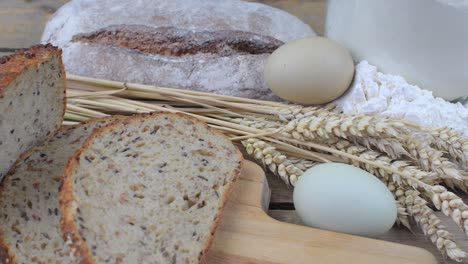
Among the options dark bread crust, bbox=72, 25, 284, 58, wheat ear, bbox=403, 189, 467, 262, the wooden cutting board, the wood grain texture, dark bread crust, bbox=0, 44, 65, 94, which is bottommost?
the wood grain texture

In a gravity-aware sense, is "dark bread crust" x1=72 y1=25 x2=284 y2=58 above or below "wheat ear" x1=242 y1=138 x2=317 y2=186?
above

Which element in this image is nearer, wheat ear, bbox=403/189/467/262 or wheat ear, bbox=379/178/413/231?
wheat ear, bbox=403/189/467/262

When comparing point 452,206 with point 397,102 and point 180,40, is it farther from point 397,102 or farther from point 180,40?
point 180,40

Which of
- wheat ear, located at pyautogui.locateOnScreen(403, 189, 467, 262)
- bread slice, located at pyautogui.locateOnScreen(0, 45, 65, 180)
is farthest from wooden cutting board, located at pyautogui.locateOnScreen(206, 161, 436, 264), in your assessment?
bread slice, located at pyautogui.locateOnScreen(0, 45, 65, 180)

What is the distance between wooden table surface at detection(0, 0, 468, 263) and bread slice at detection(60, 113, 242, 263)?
0.21m

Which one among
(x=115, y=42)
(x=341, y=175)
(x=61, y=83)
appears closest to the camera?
(x=341, y=175)

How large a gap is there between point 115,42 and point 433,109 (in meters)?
1.09

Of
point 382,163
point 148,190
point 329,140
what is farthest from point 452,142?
point 148,190

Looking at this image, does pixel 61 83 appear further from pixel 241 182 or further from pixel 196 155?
pixel 241 182

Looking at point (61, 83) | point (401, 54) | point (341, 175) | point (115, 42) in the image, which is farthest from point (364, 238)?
point (115, 42)

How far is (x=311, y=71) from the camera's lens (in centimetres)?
154

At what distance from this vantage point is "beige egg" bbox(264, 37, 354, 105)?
1.54 m

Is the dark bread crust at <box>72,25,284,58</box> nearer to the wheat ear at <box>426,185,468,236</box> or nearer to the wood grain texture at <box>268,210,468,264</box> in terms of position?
the wood grain texture at <box>268,210,468,264</box>

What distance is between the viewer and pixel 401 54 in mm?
1565
